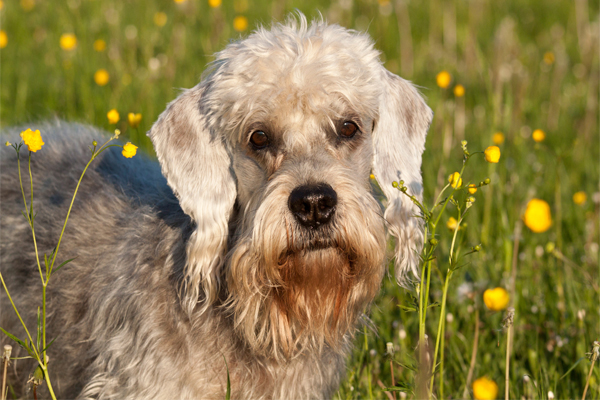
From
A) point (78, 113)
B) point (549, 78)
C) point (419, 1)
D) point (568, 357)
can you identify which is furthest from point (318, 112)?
point (419, 1)

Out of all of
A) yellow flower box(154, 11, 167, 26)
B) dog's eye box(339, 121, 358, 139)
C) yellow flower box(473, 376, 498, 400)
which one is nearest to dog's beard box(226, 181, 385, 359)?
dog's eye box(339, 121, 358, 139)

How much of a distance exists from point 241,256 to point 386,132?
2.96 feet

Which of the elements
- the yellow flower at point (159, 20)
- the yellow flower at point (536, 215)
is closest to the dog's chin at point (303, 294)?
the yellow flower at point (536, 215)

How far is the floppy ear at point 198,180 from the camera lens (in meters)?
3.05

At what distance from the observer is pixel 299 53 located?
306 cm

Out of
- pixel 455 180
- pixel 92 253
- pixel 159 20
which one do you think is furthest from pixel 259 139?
pixel 159 20

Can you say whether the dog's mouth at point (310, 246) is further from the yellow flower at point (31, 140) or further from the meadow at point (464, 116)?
the yellow flower at point (31, 140)

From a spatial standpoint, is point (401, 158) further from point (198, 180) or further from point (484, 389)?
point (484, 389)

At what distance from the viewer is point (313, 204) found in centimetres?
272

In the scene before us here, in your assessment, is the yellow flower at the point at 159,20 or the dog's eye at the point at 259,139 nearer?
the dog's eye at the point at 259,139

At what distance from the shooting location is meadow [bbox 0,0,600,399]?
392 centimetres

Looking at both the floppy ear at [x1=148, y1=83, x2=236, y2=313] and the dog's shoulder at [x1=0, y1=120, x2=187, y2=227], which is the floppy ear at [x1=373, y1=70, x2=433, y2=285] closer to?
the floppy ear at [x1=148, y1=83, x2=236, y2=313]

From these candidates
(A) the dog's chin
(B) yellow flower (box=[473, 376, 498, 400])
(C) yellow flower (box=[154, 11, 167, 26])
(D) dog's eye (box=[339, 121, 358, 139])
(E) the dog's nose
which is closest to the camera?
(B) yellow flower (box=[473, 376, 498, 400])

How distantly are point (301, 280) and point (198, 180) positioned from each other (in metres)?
0.65
